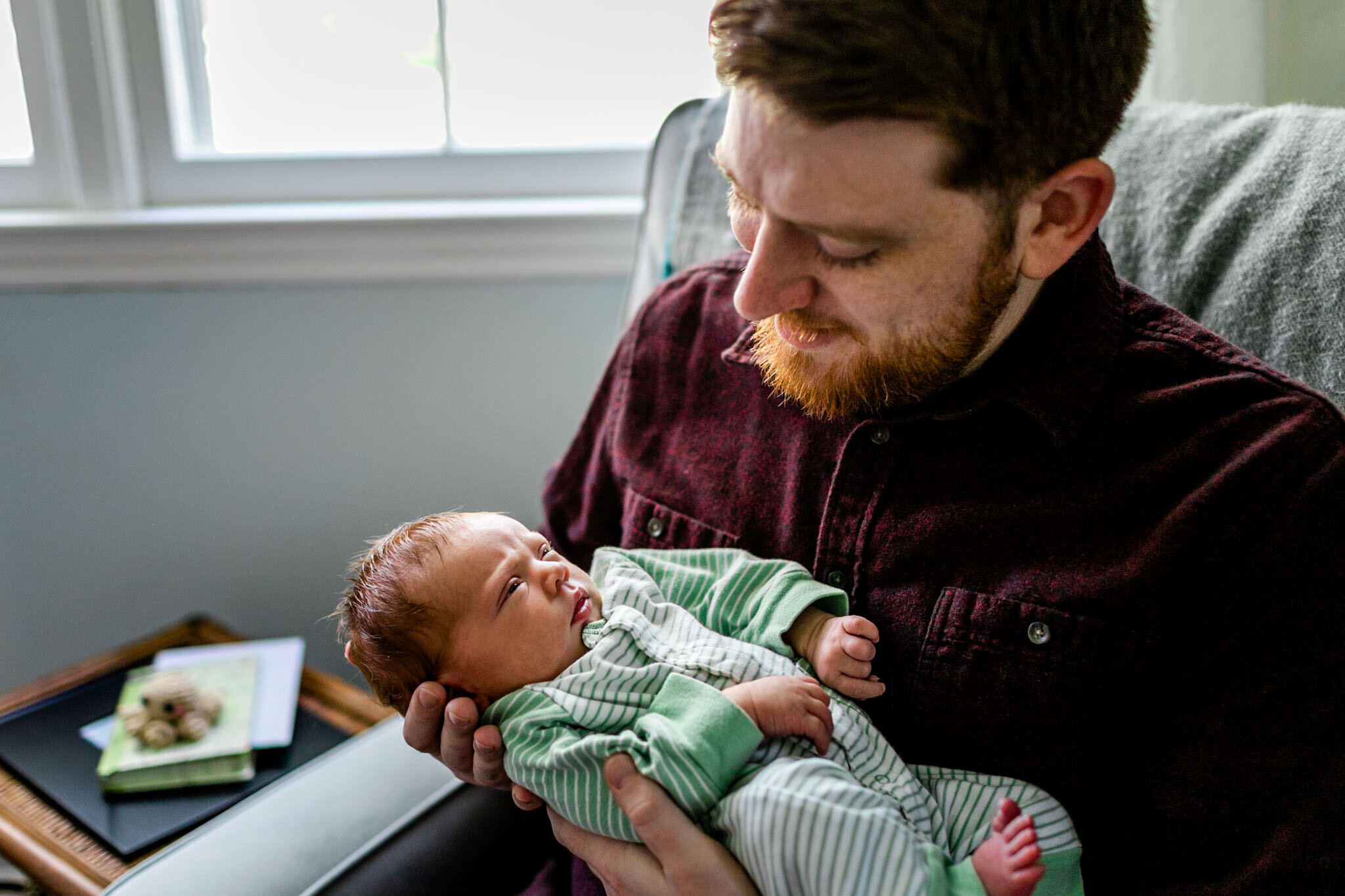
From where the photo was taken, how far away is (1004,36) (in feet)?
Answer: 2.47

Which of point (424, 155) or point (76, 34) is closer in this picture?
point (76, 34)

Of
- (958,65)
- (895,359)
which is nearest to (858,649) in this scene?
(895,359)

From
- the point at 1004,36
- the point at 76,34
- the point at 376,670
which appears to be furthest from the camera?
the point at 76,34

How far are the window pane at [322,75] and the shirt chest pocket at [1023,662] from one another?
1443 millimetres

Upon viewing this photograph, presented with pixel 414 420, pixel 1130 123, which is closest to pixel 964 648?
pixel 1130 123

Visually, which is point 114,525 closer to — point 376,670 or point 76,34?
point 76,34

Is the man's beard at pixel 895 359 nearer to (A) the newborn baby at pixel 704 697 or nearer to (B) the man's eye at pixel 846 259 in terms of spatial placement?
(B) the man's eye at pixel 846 259

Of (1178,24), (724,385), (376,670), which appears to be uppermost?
(1178,24)

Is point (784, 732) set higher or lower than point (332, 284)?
lower

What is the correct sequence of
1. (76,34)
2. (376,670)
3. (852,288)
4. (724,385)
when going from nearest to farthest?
(852,288)
(376,670)
(724,385)
(76,34)

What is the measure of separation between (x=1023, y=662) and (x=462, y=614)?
1.78ft

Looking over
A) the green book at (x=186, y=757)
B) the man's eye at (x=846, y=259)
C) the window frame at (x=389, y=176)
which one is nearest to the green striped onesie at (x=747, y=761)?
the man's eye at (x=846, y=259)

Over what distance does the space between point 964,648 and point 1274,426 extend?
0.33 m

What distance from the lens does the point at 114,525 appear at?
1.95m
